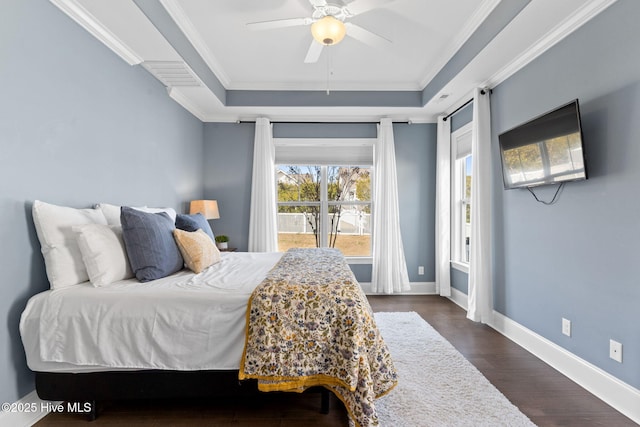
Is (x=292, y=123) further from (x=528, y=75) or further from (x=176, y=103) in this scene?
(x=528, y=75)

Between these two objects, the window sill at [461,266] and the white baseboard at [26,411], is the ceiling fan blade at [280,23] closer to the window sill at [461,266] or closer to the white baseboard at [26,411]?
the white baseboard at [26,411]

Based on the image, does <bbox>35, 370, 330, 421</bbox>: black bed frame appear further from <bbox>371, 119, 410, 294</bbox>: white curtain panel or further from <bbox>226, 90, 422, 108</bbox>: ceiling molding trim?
<bbox>226, 90, 422, 108</bbox>: ceiling molding trim

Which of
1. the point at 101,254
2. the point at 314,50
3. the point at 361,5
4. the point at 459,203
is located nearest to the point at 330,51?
the point at 314,50

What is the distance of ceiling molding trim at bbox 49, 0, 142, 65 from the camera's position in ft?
6.37

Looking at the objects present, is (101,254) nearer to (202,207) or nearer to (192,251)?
(192,251)

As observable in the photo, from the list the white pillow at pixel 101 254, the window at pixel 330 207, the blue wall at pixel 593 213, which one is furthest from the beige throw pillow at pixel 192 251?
the blue wall at pixel 593 213

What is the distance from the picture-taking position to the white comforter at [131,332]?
5.35 feet

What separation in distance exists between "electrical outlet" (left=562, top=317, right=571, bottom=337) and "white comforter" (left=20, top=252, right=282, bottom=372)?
7.61 feet

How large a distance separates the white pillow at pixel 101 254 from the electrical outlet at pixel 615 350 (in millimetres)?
3096

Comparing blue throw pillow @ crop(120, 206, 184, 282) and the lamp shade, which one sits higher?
the lamp shade

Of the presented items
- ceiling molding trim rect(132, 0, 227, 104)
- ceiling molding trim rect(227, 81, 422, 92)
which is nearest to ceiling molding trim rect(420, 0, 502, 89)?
ceiling molding trim rect(227, 81, 422, 92)

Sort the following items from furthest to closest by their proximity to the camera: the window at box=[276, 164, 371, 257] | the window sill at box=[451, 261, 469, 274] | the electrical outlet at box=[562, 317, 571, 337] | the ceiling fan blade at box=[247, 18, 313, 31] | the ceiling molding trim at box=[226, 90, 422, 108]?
the window at box=[276, 164, 371, 257]
the ceiling molding trim at box=[226, 90, 422, 108]
the window sill at box=[451, 261, 469, 274]
the electrical outlet at box=[562, 317, 571, 337]
the ceiling fan blade at box=[247, 18, 313, 31]

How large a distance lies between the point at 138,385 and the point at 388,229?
328 cm

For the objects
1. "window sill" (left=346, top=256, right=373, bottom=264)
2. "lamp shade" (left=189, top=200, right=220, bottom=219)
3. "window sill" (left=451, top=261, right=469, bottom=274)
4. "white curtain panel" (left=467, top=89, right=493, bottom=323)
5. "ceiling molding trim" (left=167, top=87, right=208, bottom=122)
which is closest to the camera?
"white curtain panel" (left=467, top=89, right=493, bottom=323)
